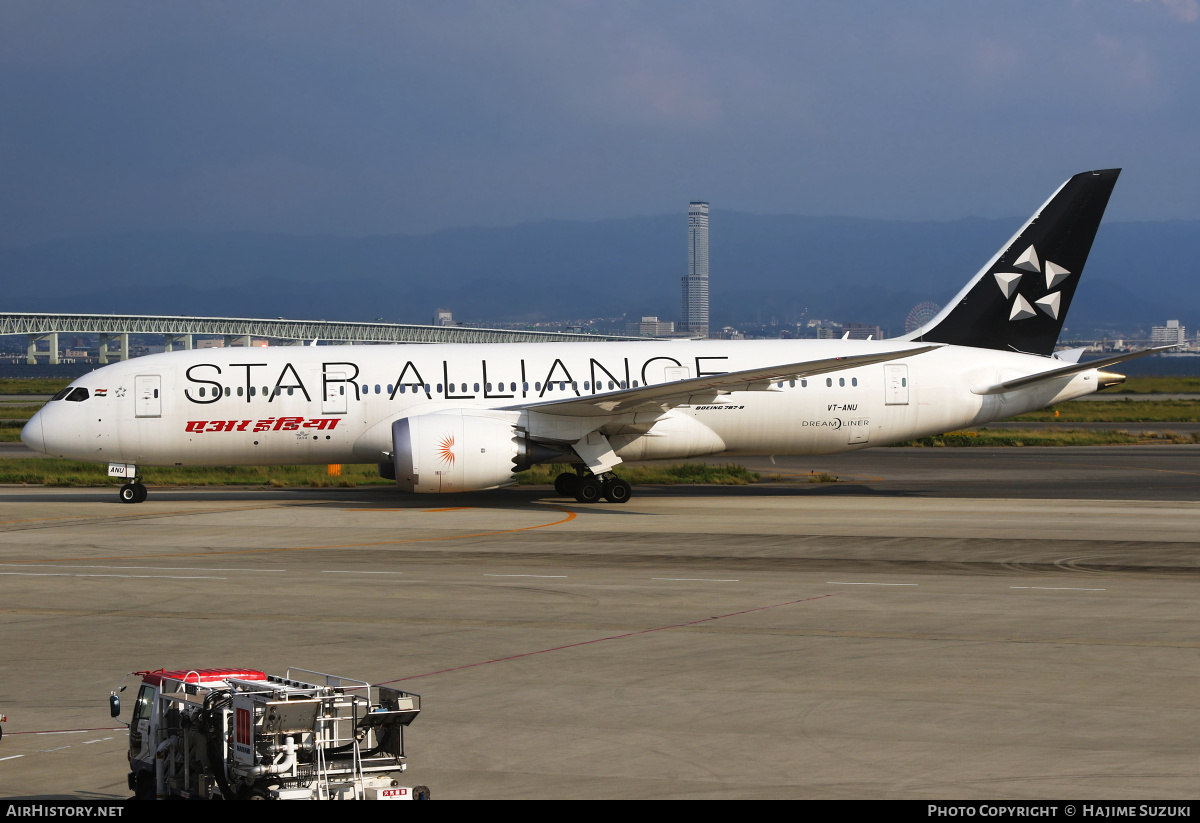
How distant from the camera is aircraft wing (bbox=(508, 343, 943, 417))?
85.3 feet

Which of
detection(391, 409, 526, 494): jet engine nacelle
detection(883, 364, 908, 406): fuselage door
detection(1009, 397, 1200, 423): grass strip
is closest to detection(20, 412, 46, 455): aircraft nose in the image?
detection(391, 409, 526, 494): jet engine nacelle

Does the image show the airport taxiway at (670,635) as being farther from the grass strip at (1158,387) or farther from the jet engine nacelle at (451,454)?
the grass strip at (1158,387)

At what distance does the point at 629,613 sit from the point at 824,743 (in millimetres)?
5788

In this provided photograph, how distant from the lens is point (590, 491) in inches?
1119

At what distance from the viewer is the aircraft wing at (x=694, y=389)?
26.0 metres

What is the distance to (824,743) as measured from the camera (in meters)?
9.29

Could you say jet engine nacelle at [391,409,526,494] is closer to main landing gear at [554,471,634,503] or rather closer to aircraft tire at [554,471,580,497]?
main landing gear at [554,471,634,503]

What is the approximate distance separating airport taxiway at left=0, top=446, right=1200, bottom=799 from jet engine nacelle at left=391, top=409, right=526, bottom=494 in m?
0.86

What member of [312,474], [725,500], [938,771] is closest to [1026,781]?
[938,771]

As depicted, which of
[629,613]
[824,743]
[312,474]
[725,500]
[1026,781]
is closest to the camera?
[1026,781]

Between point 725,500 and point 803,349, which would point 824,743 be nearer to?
point 725,500

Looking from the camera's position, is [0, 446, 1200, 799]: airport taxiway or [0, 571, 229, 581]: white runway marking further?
[0, 571, 229, 581]: white runway marking

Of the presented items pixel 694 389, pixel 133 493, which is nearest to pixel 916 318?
pixel 694 389

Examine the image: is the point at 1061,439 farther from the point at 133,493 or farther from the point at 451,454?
the point at 133,493
